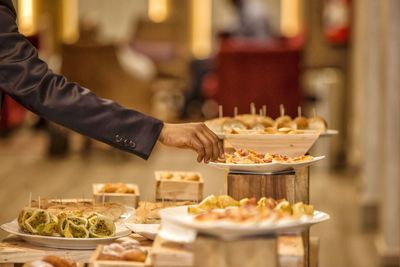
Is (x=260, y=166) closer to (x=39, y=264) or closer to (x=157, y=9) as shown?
(x=39, y=264)

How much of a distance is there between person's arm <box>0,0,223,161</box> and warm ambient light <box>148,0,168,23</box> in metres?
14.2

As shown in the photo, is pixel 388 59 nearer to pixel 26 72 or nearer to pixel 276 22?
pixel 26 72

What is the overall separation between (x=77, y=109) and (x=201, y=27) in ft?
46.9

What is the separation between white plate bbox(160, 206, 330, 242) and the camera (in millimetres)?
2049

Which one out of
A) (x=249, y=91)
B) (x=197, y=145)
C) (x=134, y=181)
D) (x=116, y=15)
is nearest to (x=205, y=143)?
(x=197, y=145)

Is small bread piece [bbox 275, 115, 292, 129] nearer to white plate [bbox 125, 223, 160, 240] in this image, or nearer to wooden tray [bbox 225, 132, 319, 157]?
wooden tray [bbox 225, 132, 319, 157]

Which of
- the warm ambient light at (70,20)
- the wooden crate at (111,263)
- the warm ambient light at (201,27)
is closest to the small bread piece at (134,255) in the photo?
the wooden crate at (111,263)

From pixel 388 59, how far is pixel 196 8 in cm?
1083

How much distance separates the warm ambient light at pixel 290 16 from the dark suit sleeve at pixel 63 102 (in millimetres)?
14223

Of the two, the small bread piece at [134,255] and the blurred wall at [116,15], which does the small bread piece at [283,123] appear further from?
the blurred wall at [116,15]

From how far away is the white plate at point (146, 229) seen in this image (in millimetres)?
2480

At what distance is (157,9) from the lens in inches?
664

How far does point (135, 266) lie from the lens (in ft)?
7.16

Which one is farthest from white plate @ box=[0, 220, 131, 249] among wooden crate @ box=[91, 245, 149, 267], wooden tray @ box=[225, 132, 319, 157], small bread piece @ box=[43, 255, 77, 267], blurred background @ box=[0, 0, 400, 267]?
blurred background @ box=[0, 0, 400, 267]
